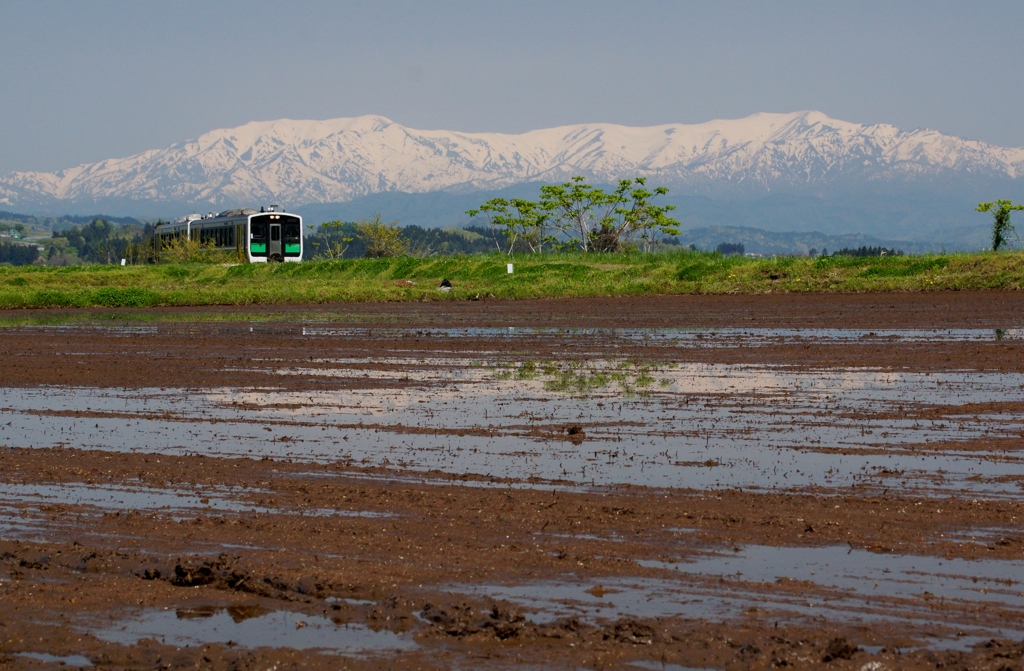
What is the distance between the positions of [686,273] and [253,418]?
36541 mm

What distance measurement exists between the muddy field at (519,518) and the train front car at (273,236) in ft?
158

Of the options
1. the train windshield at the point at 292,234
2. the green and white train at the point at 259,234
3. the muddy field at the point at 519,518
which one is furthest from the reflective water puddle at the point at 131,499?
the train windshield at the point at 292,234

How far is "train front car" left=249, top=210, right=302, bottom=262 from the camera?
66750 millimetres

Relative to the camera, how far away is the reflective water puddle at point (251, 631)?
6.42 metres

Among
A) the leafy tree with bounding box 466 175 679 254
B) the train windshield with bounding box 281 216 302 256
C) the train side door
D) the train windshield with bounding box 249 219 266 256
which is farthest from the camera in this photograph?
the leafy tree with bounding box 466 175 679 254

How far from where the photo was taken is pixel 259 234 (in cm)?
6675

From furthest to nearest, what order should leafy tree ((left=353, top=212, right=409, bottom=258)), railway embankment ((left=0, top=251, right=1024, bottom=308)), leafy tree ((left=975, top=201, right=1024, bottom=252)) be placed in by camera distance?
leafy tree ((left=353, top=212, right=409, bottom=258)) → leafy tree ((left=975, top=201, right=1024, bottom=252)) → railway embankment ((left=0, top=251, right=1024, bottom=308))

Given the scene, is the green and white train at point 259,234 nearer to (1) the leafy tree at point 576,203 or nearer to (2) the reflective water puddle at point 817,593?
(1) the leafy tree at point 576,203

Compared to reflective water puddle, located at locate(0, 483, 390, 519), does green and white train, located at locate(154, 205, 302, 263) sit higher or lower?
higher

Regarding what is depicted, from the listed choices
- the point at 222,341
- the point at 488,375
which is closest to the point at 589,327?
the point at 222,341

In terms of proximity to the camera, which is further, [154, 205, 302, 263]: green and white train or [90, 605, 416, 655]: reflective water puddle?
[154, 205, 302, 263]: green and white train

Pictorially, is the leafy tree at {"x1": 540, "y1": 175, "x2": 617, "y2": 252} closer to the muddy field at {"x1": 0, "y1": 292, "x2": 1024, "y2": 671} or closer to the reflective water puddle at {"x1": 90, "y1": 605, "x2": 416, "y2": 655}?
the muddy field at {"x1": 0, "y1": 292, "x2": 1024, "y2": 671}

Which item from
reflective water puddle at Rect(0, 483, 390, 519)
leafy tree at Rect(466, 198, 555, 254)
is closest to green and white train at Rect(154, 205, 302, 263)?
leafy tree at Rect(466, 198, 555, 254)

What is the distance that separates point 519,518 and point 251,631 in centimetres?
269
